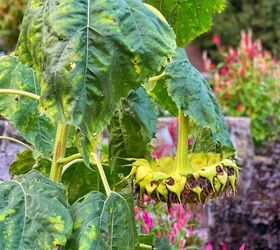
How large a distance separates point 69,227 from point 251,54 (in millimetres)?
7374

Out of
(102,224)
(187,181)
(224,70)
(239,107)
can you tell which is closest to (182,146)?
(187,181)

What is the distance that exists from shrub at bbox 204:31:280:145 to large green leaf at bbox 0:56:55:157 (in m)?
5.96

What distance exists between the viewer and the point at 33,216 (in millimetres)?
1251

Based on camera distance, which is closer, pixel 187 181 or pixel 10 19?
pixel 187 181

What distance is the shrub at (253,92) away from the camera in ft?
25.2

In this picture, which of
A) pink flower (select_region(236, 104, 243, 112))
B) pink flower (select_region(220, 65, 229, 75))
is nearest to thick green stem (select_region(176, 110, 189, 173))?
pink flower (select_region(236, 104, 243, 112))

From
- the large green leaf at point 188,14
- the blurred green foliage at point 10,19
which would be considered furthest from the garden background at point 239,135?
the large green leaf at point 188,14

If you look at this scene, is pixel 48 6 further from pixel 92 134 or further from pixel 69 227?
pixel 69 227

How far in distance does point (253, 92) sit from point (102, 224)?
6697mm

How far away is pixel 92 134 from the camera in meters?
1.14

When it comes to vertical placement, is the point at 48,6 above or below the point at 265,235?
above

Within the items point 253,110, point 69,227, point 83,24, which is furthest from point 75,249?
point 253,110

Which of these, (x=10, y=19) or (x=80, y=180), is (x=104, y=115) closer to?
(x=80, y=180)

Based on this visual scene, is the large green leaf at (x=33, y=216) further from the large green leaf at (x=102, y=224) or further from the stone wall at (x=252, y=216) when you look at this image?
the stone wall at (x=252, y=216)
